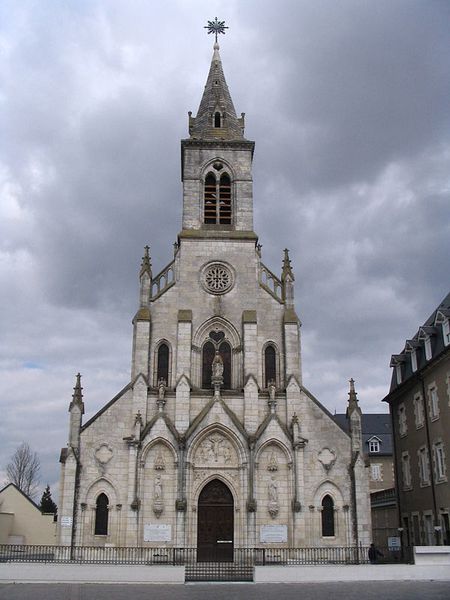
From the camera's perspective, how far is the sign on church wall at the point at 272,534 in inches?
1174

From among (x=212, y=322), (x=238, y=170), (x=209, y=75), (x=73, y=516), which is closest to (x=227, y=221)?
(x=238, y=170)

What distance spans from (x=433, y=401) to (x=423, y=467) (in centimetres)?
410

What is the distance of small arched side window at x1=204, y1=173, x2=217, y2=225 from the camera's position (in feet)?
124

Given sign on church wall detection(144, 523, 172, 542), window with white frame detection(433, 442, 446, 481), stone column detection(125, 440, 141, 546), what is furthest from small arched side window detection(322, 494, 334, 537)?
stone column detection(125, 440, 141, 546)

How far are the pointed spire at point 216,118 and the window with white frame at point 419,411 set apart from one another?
62.8 ft

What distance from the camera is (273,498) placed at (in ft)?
99.8

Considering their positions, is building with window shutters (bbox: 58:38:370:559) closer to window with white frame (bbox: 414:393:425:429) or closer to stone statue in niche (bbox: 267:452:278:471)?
stone statue in niche (bbox: 267:452:278:471)

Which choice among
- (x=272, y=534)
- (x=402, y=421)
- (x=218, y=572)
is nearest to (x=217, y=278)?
(x=272, y=534)

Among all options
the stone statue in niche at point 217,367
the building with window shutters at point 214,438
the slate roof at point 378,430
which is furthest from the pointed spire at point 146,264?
the slate roof at point 378,430

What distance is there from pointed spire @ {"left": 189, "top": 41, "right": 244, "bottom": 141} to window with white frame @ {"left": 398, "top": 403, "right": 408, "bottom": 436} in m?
20.0

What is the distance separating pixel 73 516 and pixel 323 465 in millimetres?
12401

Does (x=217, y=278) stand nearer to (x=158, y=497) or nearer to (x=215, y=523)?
(x=158, y=497)

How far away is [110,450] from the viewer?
3102 cm

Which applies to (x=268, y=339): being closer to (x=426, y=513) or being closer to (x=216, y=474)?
(x=216, y=474)
